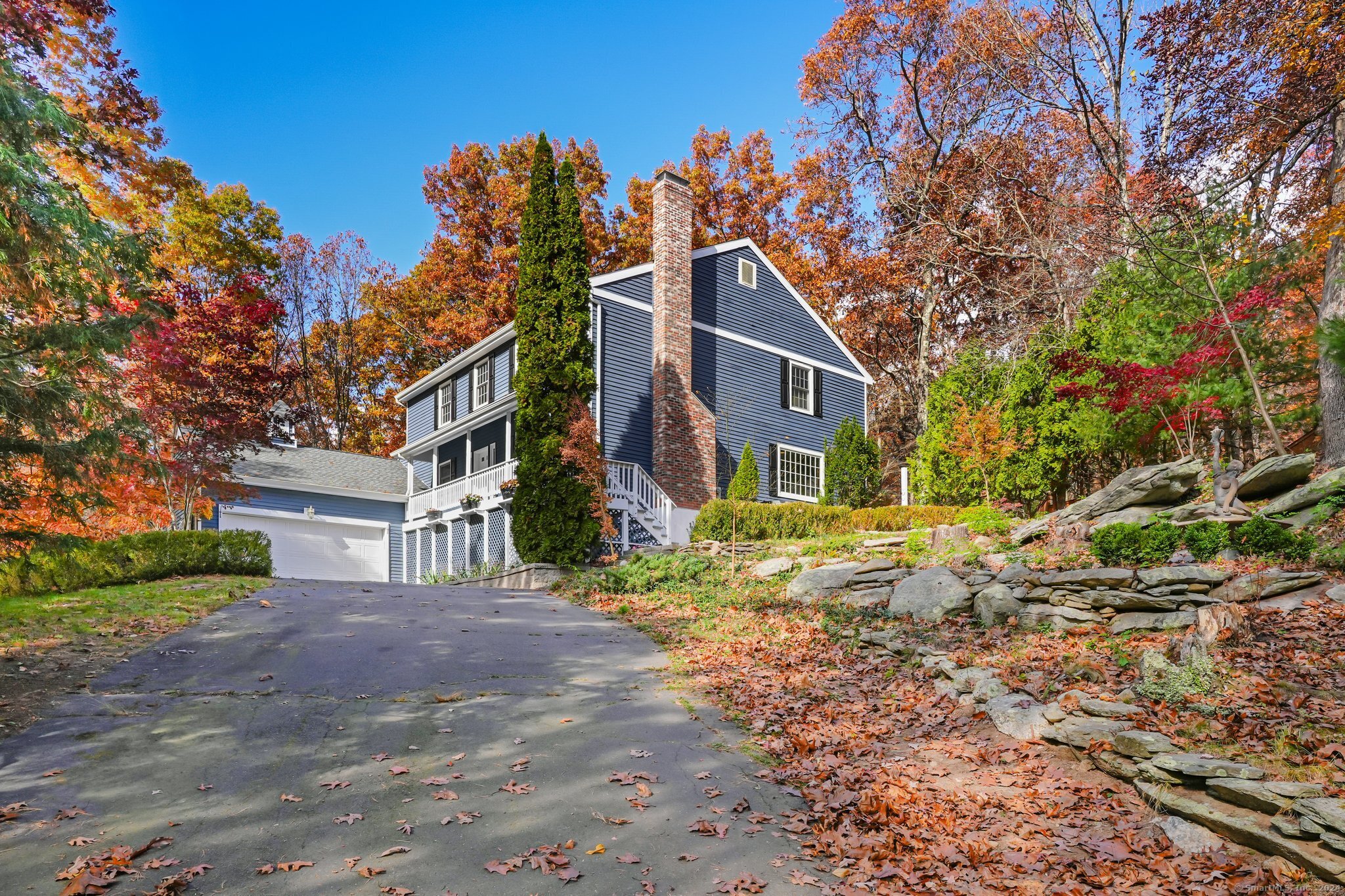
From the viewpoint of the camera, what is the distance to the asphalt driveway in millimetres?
4148

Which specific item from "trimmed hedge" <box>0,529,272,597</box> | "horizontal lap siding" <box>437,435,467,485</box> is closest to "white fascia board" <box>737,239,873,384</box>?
"horizontal lap siding" <box>437,435,467,485</box>

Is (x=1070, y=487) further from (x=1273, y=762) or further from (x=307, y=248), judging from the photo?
(x=307, y=248)

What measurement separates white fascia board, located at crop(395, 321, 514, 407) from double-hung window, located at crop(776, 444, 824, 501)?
8.03 meters

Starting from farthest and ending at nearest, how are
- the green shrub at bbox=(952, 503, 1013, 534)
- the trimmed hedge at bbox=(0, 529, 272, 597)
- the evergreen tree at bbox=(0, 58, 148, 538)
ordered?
the green shrub at bbox=(952, 503, 1013, 534) < the trimmed hedge at bbox=(0, 529, 272, 597) < the evergreen tree at bbox=(0, 58, 148, 538)

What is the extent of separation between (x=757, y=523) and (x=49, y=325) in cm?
1202

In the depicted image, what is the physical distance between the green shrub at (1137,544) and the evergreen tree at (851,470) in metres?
11.3

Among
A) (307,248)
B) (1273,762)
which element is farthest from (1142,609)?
(307,248)

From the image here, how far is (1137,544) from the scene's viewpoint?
866 cm

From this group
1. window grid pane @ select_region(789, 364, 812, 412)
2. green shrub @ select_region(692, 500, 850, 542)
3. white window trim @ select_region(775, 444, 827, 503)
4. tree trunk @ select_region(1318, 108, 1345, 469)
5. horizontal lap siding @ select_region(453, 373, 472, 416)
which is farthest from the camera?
horizontal lap siding @ select_region(453, 373, 472, 416)

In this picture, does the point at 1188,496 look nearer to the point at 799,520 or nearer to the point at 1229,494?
the point at 1229,494

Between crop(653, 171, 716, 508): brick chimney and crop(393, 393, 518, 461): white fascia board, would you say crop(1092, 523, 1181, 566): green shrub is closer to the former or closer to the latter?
crop(653, 171, 716, 508): brick chimney

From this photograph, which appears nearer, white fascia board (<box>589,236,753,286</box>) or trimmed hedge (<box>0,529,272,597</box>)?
trimmed hedge (<box>0,529,272,597</box>)

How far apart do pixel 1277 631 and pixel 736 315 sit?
53.5 feet

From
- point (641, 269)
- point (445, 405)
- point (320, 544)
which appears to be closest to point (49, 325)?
point (641, 269)
